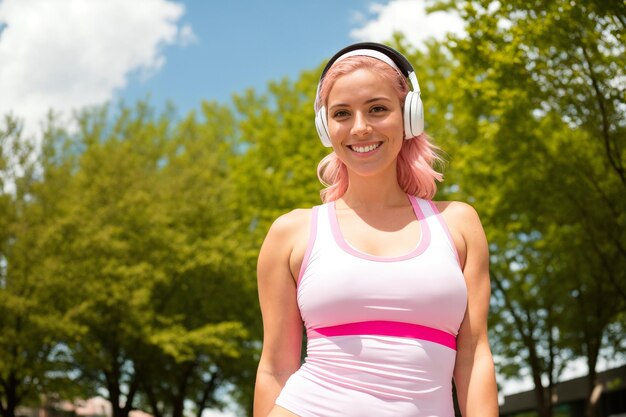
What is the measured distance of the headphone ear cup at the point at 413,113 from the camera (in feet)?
9.66

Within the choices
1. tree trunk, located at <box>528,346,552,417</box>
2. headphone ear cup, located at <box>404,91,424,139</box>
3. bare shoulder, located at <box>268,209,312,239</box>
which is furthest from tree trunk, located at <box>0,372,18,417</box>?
headphone ear cup, located at <box>404,91,424,139</box>

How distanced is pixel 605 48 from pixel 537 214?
744 centimetres

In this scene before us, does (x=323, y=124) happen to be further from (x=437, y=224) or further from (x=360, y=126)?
(x=437, y=224)

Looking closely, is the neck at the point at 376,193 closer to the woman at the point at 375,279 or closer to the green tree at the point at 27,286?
the woman at the point at 375,279

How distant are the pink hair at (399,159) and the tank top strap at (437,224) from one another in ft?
0.29

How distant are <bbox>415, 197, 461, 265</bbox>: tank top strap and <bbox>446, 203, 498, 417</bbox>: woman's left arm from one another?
0.12ft

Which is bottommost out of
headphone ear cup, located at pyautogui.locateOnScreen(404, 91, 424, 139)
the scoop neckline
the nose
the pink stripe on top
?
the pink stripe on top

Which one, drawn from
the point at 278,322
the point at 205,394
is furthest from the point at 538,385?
the point at 278,322

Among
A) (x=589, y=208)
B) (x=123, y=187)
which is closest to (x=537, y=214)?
(x=589, y=208)

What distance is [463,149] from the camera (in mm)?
23359

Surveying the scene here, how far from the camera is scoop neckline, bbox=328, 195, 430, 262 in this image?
9.01 ft

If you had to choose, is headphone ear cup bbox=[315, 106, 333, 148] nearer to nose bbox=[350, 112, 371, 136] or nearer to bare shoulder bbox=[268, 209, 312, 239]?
nose bbox=[350, 112, 371, 136]

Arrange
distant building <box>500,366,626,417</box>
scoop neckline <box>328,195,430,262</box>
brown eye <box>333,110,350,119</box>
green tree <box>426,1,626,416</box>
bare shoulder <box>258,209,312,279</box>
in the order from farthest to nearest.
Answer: distant building <box>500,366,626,417</box>
green tree <box>426,1,626,416</box>
brown eye <box>333,110,350,119</box>
bare shoulder <box>258,209,312,279</box>
scoop neckline <box>328,195,430,262</box>

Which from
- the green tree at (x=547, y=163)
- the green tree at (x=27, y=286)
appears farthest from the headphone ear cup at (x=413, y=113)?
the green tree at (x=27, y=286)
